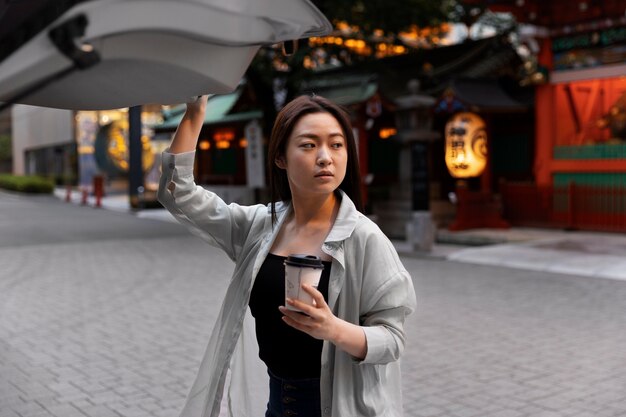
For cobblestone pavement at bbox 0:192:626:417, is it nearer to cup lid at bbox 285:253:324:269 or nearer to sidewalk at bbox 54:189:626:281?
sidewalk at bbox 54:189:626:281

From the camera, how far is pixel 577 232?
14.4 meters

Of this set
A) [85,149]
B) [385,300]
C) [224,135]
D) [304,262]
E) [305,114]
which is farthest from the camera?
[85,149]

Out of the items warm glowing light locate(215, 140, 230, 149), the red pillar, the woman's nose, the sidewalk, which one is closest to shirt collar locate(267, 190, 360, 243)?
the woman's nose

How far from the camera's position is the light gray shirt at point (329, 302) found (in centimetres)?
201

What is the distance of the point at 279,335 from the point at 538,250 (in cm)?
1046

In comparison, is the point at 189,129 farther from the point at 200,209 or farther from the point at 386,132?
the point at 386,132

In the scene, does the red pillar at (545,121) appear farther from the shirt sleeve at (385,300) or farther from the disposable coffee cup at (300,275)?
the disposable coffee cup at (300,275)

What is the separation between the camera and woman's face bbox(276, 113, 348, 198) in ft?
6.75

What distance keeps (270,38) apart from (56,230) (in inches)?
642

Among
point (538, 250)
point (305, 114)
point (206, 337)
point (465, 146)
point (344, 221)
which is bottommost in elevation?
point (206, 337)

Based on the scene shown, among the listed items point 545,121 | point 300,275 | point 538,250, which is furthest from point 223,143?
point 300,275

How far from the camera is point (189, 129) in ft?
7.06

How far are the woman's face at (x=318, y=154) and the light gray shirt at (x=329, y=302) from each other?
0.13m

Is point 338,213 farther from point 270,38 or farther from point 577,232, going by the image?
point 577,232
